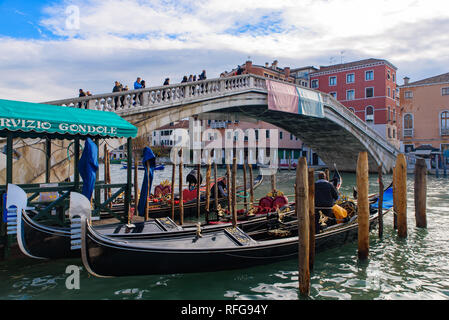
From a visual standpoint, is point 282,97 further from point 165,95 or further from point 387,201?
point 387,201

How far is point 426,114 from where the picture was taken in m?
24.9

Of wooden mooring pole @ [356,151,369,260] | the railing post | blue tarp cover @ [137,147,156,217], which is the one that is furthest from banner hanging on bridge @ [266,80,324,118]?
wooden mooring pole @ [356,151,369,260]

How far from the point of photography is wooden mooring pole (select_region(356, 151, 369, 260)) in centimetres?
511

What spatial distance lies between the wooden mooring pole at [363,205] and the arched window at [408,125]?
2322cm

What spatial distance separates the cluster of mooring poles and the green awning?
2746 mm

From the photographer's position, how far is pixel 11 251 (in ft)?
15.4

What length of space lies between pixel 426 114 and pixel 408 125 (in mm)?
1347

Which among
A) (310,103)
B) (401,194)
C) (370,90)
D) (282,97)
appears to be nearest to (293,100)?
(282,97)

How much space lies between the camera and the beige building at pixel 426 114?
79.8ft

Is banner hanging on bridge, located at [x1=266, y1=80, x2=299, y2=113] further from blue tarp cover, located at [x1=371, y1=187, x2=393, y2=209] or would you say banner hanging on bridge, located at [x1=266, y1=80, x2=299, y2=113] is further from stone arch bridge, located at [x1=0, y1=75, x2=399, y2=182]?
blue tarp cover, located at [x1=371, y1=187, x2=393, y2=209]

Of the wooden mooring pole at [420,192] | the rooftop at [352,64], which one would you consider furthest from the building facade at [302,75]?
the wooden mooring pole at [420,192]

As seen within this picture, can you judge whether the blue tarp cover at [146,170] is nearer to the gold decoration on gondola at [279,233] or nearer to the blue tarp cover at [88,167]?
the blue tarp cover at [88,167]
